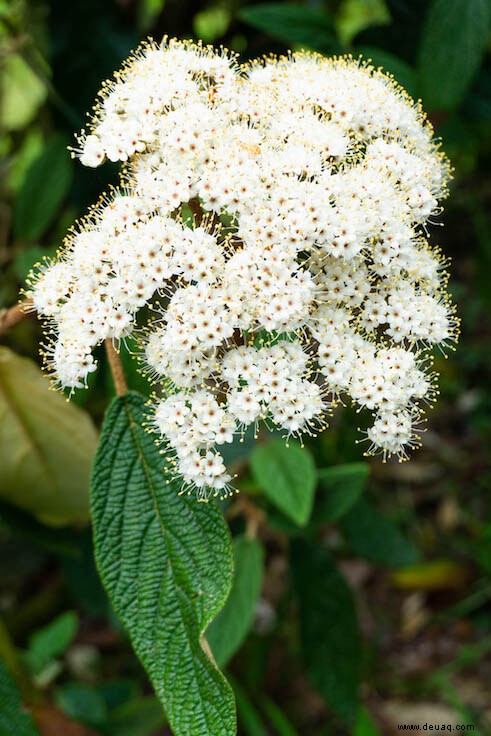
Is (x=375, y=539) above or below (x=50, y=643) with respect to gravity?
above

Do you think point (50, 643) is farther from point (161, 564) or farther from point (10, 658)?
point (161, 564)

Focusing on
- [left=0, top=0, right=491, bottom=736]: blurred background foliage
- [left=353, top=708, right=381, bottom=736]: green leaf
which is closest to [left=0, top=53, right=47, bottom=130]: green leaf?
[left=0, top=0, right=491, bottom=736]: blurred background foliage

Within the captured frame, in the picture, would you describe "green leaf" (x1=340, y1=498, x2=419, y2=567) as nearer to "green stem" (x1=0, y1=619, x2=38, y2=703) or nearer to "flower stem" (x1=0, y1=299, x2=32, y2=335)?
"green stem" (x1=0, y1=619, x2=38, y2=703)

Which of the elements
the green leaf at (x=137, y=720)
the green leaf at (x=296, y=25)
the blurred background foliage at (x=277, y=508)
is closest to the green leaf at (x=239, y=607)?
the blurred background foliage at (x=277, y=508)

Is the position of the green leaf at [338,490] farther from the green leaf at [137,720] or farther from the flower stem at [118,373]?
the flower stem at [118,373]

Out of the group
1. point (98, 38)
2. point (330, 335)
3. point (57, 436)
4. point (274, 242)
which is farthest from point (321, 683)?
point (98, 38)

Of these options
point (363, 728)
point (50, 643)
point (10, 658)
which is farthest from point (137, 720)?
point (363, 728)
